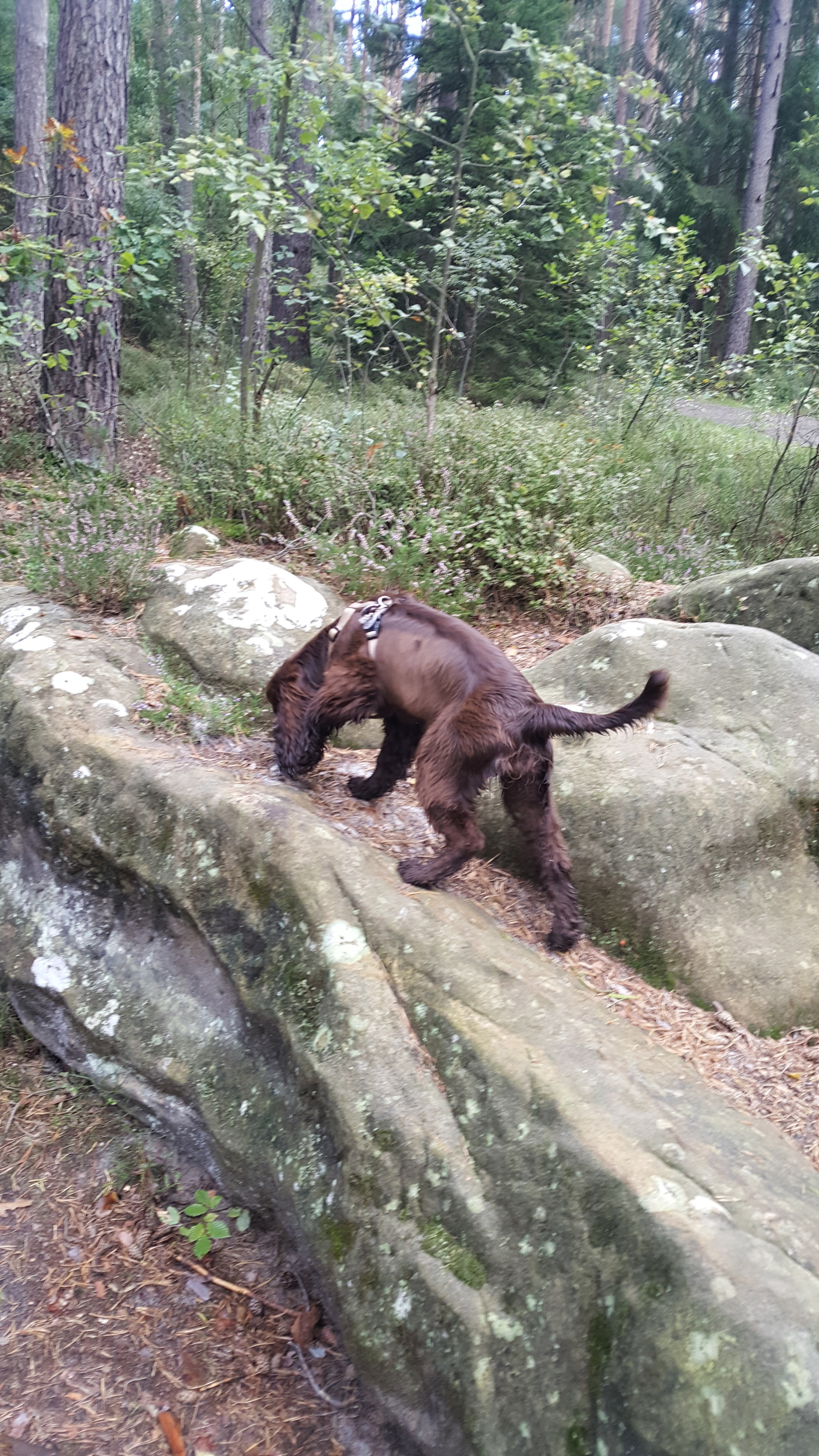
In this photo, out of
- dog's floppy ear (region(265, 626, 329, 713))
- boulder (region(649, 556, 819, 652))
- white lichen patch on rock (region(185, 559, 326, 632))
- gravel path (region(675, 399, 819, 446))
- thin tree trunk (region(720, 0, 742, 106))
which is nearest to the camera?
A: dog's floppy ear (region(265, 626, 329, 713))

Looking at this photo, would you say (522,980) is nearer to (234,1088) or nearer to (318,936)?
Result: (318,936)

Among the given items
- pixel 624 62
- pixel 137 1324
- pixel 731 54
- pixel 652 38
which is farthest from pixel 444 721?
pixel 731 54

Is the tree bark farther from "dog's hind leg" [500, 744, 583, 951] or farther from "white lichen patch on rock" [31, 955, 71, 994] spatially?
"white lichen patch on rock" [31, 955, 71, 994]

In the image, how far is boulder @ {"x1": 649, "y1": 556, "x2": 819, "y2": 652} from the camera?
16.8ft

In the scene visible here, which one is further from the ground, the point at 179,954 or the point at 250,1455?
the point at 179,954

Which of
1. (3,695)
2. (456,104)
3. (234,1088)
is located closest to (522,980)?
(234,1088)

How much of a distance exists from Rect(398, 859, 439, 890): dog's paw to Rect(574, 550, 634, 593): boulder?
323cm

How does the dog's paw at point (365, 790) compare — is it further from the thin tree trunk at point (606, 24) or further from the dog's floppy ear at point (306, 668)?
the thin tree trunk at point (606, 24)

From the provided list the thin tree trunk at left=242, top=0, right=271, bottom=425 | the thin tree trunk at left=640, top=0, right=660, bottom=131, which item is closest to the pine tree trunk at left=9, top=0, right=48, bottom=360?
the thin tree trunk at left=242, top=0, right=271, bottom=425

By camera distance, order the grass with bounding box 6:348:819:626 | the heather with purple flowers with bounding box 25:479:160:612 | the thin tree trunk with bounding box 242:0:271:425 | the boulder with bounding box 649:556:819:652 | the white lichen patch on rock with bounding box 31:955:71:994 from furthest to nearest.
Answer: the thin tree trunk with bounding box 242:0:271:425, the grass with bounding box 6:348:819:626, the boulder with bounding box 649:556:819:652, the heather with purple flowers with bounding box 25:479:160:612, the white lichen patch on rock with bounding box 31:955:71:994

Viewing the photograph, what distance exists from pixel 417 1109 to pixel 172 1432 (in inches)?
47.4

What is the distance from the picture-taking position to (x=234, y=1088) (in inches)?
123

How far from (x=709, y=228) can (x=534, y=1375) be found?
921 inches

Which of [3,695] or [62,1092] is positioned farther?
[3,695]
